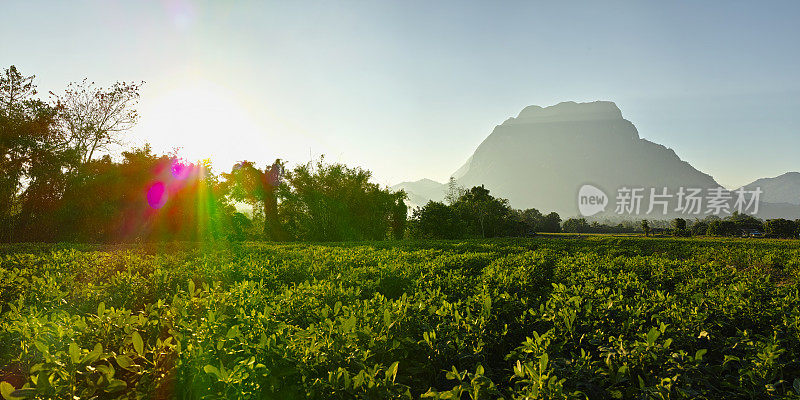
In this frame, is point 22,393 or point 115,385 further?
point 115,385

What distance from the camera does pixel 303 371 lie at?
2113mm

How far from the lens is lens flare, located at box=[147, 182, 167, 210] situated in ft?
85.6

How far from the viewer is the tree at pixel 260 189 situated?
3762 cm

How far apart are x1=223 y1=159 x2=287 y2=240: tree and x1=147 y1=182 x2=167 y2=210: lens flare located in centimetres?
1042

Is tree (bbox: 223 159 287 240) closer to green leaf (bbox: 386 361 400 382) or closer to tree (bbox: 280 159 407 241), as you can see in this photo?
tree (bbox: 280 159 407 241)

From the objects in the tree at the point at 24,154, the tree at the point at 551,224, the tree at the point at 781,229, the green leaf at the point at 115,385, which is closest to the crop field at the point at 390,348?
the green leaf at the point at 115,385

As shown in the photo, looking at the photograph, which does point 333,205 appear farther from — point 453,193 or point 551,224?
point 551,224

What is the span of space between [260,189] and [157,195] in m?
12.1

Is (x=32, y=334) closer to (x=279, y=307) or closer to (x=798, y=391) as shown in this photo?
(x=279, y=307)

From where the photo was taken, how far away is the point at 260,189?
3828 cm

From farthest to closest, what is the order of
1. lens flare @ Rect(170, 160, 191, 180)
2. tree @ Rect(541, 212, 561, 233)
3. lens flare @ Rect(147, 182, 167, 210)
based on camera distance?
tree @ Rect(541, 212, 561, 233) < lens flare @ Rect(170, 160, 191, 180) < lens flare @ Rect(147, 182, 167, 210)

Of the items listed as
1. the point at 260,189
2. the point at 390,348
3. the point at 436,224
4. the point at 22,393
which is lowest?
the point at 436,224

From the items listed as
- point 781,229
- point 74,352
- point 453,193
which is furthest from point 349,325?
point 781,229

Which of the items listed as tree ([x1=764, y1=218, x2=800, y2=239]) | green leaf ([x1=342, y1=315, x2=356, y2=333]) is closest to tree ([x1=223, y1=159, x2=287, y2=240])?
green leaf ([x1=342, y1=315, x2=356, y2=333])
